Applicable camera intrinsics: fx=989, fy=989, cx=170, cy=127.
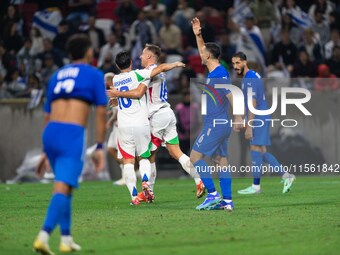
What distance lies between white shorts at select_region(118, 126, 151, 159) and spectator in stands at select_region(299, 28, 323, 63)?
10.3 metres

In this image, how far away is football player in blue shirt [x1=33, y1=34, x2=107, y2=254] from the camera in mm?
10203

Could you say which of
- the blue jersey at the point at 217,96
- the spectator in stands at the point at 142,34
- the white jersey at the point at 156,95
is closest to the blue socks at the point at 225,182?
the blue jersey at the point at 217,96

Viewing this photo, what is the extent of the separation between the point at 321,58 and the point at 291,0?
7.30 ft

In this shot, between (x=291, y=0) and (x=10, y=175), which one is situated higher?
(x=291, y=0)

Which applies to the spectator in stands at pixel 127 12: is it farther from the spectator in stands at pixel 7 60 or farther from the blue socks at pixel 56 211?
the blue socks at pixel 56 211

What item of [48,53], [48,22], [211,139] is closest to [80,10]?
[48,22]

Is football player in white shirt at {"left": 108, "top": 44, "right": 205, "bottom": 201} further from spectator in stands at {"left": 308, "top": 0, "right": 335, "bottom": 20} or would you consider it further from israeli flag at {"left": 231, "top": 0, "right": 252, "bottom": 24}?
spectator in stands at {"left": 308, "top": 0, "right": 335, "bottom": 20}

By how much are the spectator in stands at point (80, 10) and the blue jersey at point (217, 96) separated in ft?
47.0

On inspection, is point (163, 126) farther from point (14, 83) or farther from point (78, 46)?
point (14, 83)

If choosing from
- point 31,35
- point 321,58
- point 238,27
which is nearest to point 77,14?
point 31,35

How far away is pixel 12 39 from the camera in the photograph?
94.0ft

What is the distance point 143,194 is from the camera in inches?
659

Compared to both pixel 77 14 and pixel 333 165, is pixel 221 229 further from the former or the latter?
pixel 77 14

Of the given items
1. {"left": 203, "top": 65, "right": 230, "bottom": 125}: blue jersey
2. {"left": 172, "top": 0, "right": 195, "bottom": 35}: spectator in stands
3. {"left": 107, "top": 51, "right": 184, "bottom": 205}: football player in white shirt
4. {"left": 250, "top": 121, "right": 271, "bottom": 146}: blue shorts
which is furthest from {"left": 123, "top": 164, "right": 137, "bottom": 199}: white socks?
{"left": 172, "top": 0, "right": 195, "bottom": 35}: spectator in stands
